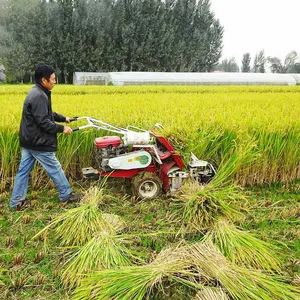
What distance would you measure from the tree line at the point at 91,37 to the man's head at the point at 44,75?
25.2 metres

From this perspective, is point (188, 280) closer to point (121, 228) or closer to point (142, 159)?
point (121, 228)

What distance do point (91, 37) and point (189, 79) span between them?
411 inches

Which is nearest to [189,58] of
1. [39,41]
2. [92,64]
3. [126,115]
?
[92,64]

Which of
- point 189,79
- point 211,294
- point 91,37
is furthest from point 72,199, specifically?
point 91,37

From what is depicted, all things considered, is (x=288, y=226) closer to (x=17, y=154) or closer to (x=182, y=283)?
(x=182, y=283)

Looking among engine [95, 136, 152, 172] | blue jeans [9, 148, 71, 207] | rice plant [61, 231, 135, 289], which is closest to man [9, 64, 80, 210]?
blue jeans [9, 148, 71, 207]

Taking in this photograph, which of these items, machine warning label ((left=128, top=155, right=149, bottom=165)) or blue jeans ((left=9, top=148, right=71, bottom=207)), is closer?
blue jeans ((left=9, top=148, right=71, bottom=207))

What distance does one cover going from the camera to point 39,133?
3.19 metres

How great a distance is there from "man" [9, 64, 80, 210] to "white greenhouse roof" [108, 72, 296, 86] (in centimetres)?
1860

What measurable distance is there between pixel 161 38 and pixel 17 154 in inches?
1133

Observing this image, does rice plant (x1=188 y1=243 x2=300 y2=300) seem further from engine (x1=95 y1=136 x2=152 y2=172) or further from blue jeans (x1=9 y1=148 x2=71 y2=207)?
blue jeans (x1=9 y1=148 x2=71 y2=207)

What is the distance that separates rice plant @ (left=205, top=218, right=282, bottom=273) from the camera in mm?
2344

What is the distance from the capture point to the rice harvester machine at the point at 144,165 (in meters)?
3.47

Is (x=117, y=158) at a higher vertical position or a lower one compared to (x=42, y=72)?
lower
